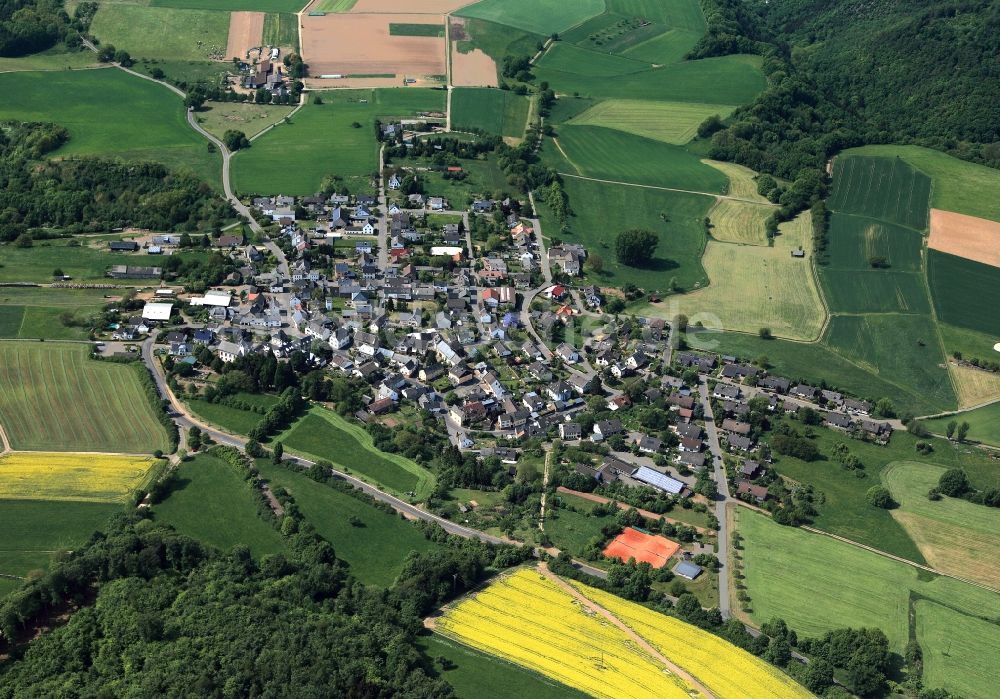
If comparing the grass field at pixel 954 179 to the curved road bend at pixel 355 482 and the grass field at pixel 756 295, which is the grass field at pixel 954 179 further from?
the curved road bend at pixel 355 482

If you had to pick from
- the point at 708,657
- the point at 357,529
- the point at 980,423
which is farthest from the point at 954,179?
the point at 357,529

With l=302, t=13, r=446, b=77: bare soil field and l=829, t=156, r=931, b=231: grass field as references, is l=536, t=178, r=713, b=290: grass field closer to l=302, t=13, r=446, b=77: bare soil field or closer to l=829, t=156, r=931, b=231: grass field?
l=829, t=156, r=931, b=231: grass field

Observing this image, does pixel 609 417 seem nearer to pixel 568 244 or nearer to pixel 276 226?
pixel 568 244

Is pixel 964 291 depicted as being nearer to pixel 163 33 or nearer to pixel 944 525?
pixel 944 525

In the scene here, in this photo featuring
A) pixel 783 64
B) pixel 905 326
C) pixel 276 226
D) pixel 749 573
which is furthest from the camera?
pixel 783 64

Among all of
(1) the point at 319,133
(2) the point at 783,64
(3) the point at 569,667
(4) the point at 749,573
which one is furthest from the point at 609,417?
(2) the point at 783,64

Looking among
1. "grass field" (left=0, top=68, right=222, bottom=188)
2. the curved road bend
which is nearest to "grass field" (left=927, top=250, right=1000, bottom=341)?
the curved road bend
